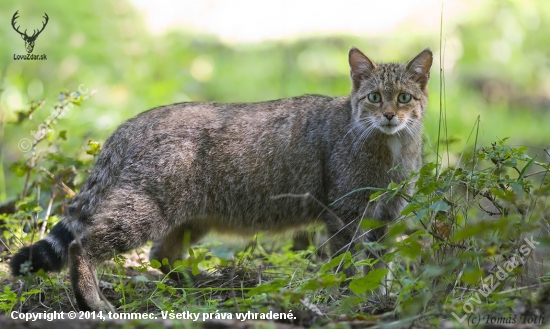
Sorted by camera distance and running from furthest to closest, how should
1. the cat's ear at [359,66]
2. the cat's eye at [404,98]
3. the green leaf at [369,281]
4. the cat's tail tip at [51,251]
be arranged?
the cat's ear at [359,66], the cat's eye at [404,98], the cat's tail tip at [51,251], the green leaf at [369,281]

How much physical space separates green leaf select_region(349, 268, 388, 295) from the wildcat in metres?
1.17

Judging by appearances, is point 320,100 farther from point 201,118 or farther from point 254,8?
point 254,8

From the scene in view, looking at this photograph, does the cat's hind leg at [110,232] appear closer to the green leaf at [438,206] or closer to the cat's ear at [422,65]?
the green leaf at [438,206]

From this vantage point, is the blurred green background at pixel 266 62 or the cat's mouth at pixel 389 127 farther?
the blurred green background at pixel 266 62

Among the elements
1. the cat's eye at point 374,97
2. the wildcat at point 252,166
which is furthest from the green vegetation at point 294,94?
the cat's eye at point 374,97

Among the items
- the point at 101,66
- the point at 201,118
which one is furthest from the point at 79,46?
the point at 201,118

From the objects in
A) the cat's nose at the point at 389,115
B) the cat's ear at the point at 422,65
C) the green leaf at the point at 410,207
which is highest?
the cat's ear at the point at 422,65

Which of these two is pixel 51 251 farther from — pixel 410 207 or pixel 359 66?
pixel 359 66

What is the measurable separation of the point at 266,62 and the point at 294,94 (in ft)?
5.09

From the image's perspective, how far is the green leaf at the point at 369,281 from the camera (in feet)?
11.5

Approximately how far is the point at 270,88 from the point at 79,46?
3.10 m

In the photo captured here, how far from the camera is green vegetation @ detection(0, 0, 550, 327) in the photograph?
352 centimetres

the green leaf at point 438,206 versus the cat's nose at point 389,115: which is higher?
the cat's nose at point 389,115

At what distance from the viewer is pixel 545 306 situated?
10.7ft
